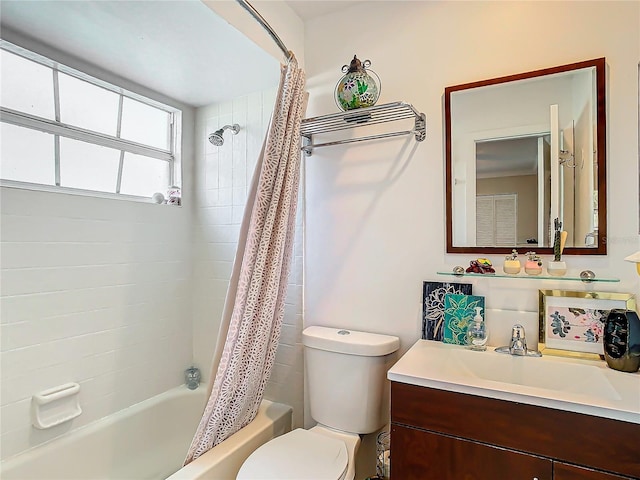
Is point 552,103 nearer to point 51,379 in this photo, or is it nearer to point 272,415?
point 272,415

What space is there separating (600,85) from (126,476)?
2746mm

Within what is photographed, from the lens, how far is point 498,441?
40.3 inches

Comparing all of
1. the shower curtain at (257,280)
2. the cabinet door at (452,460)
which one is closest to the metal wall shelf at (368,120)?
the shower curtain at (257,280)

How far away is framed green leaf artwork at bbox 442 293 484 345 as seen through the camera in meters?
1.46

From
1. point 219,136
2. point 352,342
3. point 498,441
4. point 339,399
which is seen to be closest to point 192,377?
point 339,399

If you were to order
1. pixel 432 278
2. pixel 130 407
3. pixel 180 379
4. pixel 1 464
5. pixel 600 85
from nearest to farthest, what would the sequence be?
pixel 600 85 < pixel 1 464 < pixel 432 278 < pixel 130 407 < pixel 180 379

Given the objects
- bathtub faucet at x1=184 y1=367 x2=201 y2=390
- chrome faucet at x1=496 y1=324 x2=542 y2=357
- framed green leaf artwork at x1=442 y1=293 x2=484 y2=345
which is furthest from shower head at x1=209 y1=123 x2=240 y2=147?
chrome faucet at x1=496 y1=324 x2=542 y2=357

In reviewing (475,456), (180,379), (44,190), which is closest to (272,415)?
(180,379)

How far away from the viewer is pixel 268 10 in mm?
1662

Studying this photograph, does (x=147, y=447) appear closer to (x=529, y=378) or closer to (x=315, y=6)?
(x=529, y=378)

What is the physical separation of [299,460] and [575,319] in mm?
1144

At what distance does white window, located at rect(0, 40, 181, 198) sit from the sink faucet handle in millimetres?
2058

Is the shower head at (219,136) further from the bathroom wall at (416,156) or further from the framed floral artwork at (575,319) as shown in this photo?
the framed floral artwork at (575,319)

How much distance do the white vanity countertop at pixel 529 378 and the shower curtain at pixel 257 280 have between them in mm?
619
